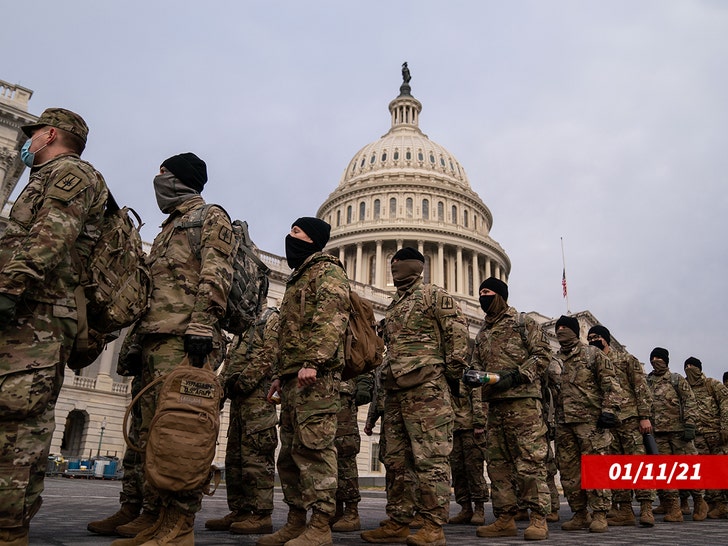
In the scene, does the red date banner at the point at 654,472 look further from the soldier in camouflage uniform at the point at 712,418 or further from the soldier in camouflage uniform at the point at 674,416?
the soldier in camouflage uniform at the point at 712,418

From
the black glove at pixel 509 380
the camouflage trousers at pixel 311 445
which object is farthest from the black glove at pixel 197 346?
the black glove at pixel 509 380

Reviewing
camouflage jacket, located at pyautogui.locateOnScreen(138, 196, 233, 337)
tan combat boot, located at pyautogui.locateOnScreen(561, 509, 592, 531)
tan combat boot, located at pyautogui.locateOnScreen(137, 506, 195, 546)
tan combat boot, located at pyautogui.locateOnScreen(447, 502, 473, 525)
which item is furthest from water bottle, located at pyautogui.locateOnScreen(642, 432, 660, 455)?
tan combat boot, located at pyautogui.locateOnScreen(137, 506, 195, 546)

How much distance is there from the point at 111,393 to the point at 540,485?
117 ft

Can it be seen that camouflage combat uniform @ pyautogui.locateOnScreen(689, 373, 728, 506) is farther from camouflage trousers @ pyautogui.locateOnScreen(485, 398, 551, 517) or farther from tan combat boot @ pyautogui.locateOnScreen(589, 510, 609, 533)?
camouflage trousers @ pyautogui.locateOnScreen(485, 398, 551, 517)

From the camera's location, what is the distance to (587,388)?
27.3ft

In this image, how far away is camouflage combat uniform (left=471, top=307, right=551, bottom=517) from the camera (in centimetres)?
651

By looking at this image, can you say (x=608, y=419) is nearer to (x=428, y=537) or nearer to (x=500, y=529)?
(x=500, y=529)

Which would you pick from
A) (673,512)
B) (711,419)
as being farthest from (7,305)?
(711,419)

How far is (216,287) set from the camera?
4320 mm

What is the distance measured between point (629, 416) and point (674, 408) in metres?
2.35

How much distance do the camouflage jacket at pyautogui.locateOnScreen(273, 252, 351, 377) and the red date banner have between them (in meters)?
4.68

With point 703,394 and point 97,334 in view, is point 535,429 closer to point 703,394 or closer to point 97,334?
point 97,334

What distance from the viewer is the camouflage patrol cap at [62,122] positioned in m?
4.29

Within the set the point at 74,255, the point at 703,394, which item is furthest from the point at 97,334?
the point at 703,394
